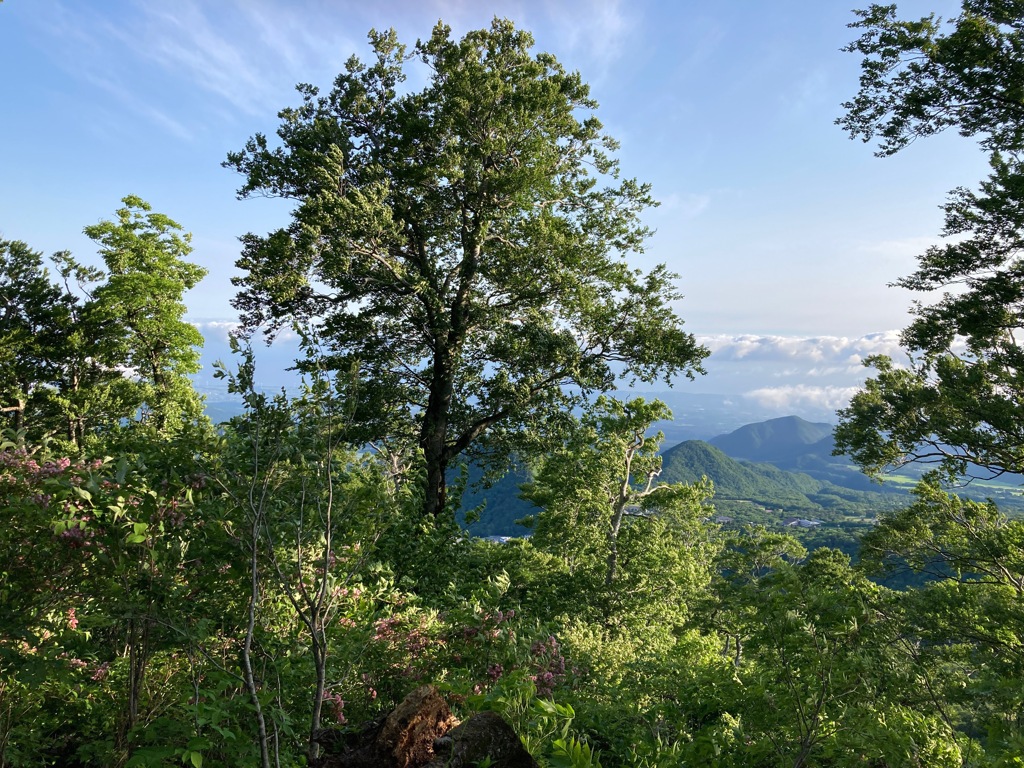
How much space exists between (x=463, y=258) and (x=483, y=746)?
39.1 ft

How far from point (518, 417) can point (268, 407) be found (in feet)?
32.5

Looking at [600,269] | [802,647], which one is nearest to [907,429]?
[600,269]

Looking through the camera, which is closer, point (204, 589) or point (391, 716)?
point (391, 716)

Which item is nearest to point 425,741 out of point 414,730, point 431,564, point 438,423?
point 414,730

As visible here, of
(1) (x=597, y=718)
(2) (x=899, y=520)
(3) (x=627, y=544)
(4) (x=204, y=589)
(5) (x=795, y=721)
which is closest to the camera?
(4) (x=204, y=589)

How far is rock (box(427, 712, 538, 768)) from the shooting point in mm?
2844

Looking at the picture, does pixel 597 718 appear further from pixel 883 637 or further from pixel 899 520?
pixel 899 520

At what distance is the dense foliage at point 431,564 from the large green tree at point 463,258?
0.10m

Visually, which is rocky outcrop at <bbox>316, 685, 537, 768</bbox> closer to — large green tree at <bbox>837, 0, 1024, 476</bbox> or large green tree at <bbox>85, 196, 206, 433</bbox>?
large green tree at <bbox>837, 0, 1024, 476</bbox>

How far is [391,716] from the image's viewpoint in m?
3.25

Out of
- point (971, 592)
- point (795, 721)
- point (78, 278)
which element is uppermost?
point (78, 278)

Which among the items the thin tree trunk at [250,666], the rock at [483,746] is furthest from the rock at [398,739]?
the thin tree trunk at [250,666]

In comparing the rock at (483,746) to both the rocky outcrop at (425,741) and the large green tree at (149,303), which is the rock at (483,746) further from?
the large green tree at (149,303)

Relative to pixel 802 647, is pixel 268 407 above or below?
above
